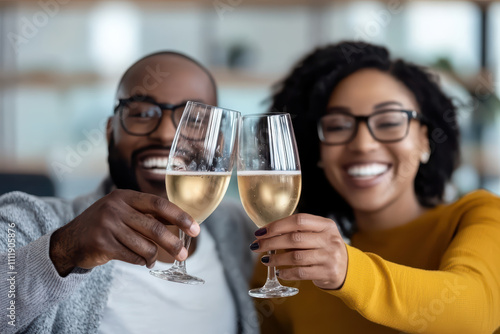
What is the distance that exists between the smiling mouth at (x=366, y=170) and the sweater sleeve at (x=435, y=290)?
288 mm

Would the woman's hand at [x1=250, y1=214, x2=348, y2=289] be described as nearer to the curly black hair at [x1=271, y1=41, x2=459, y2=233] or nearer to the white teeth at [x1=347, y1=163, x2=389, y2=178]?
the white teeth at [x1=347, y1=163, x2=389, y2=178]

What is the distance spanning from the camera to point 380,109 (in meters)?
1.40

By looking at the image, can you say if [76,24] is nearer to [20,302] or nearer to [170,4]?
[170,4]

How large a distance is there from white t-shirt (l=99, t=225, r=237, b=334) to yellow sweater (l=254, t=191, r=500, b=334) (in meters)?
0.12

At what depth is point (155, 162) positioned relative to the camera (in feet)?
4.43

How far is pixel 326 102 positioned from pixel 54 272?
839mm

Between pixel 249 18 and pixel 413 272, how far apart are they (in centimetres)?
290

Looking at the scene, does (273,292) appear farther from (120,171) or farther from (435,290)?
(120,171)

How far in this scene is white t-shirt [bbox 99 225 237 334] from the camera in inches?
51.5

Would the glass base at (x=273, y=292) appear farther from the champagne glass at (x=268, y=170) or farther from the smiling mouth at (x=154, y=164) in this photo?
the smiling mouth at (x=154, y=164)

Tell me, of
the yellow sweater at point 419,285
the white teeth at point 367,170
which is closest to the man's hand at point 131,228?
the yellow sweater at point 419,285

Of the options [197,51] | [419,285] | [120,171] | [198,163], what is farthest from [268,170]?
[197,51]

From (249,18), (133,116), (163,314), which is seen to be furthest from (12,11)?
(163,314)

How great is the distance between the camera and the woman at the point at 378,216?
36.4 inches
